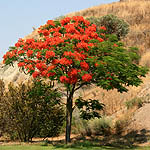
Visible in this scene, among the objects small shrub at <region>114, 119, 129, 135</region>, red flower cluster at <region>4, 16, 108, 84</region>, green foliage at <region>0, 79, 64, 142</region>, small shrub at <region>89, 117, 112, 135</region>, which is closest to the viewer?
red flower cluster at <region>4, 16, 108, 84</region>

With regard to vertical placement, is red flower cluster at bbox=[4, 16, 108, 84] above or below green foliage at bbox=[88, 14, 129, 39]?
below

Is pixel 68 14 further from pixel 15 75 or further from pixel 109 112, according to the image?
pixel 109 112

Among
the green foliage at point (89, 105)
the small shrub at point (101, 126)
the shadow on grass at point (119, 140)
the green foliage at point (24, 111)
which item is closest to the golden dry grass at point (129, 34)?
the small shrub at point (101, 126)

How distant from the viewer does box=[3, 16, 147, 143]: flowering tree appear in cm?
1377

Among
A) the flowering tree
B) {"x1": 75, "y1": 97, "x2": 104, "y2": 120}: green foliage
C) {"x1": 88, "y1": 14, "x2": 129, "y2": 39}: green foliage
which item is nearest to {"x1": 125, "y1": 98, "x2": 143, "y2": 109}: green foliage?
{"x1": 75, "y1": 97, "x2": 104, "y2": 120}: green foliage

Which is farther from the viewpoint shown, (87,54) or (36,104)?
(36,104)

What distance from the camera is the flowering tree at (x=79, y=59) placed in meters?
13.8

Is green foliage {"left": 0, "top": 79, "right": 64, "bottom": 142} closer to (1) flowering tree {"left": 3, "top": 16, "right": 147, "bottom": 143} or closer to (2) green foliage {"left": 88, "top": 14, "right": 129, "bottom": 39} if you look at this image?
(1) flowering tree {"left": 3, "top": 16, "right": 147, "bottom": 143}

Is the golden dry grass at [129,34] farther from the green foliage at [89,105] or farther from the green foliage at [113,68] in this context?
the green foliage at [113,68]

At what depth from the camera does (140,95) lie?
23.6 meters

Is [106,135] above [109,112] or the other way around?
the other way around

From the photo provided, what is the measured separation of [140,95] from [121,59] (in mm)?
9900

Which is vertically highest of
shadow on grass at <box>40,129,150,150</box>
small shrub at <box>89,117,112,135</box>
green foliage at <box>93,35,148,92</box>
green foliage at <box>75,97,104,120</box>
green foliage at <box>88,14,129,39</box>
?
green foliage at <box>88,14,129,39</box>

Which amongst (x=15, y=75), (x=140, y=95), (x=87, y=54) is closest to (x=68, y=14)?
(x=15, y=75)
